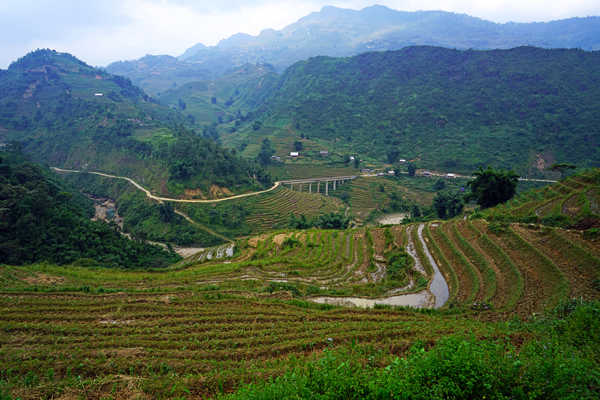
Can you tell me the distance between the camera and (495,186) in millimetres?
33031

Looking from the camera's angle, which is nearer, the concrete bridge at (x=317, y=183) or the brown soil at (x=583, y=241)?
the brown soil at (x=583, y=241)

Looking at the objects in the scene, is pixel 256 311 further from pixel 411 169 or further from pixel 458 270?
pixel 411 169

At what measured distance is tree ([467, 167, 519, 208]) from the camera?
108ft

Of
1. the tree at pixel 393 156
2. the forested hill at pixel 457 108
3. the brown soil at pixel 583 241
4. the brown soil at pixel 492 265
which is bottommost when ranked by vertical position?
the brown soil at pixel 492 265

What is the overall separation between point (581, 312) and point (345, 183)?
6196cm

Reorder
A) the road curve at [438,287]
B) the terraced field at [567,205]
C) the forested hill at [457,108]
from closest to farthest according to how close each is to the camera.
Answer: the road curve at [438,287] < the terraced field at [567,205] < the forested hill at [457,108]

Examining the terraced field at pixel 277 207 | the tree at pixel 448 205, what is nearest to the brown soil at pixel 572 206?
the tree at pixel 448 205

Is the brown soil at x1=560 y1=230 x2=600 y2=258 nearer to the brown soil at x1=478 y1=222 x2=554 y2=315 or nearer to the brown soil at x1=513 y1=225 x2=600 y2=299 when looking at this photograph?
the brown soil at x1=513 y1=225 x2=600 y2=299

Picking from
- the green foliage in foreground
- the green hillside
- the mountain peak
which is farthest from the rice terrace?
the green hillside

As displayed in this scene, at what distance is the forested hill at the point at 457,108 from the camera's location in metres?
69.9

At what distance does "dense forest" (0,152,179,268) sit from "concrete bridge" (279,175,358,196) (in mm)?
40070

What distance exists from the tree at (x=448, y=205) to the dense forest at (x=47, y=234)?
37.3 meters

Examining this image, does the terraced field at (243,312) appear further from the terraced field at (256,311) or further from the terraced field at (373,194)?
the terraced field at (373,194)

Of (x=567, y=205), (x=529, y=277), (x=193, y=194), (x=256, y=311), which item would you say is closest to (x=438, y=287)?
(x=529, y=277)
